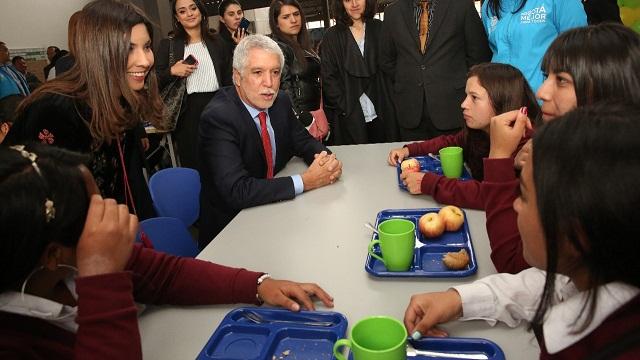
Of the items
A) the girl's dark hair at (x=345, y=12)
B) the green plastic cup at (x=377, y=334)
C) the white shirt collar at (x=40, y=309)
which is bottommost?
the green plastic cup at (x=377, y=334)

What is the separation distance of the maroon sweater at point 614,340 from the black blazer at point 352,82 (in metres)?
2.91

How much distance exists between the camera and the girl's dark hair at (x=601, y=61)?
1259 mm

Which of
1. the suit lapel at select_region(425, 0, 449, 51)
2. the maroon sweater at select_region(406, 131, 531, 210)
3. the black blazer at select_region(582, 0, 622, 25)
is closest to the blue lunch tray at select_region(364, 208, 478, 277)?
the maroon sweater at select_region(406, 131, 531, 210)

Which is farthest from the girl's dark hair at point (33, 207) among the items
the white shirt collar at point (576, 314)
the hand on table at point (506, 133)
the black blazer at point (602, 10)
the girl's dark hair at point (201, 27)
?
the black blazer at point (602, 10)

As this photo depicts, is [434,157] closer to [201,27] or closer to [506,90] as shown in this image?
[506,90]

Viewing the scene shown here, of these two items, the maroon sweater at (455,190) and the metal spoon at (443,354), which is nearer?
the metal spoon at (443,354)

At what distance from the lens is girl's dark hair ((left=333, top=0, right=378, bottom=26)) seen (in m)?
3.41

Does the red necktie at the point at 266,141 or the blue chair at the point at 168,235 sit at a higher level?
the red necktie at the point at 266,141

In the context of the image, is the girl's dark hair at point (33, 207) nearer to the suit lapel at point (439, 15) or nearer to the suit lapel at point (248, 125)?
the suit lapel at point (248, 125)

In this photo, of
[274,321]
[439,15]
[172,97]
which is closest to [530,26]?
[439,15]

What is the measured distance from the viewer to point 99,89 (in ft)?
5.74

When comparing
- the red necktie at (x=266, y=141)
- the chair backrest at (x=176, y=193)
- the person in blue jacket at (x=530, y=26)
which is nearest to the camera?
the chair backrest at (x=176, y=193)

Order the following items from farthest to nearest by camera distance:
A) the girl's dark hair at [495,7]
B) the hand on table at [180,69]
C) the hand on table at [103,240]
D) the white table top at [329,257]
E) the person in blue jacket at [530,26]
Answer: the hand on table at [180,69]
the girl's dark hair at [495,7]
the person in blue jacket at [530,26]
the white table top at [329,257]
the hand on table at [103,240]

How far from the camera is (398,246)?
1.17 m
